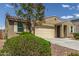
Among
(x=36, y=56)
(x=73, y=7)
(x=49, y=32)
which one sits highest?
(x=73, y=7)

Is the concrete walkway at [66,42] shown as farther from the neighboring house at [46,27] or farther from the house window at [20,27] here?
the house window at [20,27]

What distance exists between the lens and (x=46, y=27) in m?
5.43

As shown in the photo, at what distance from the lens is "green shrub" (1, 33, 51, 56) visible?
17.4 ft

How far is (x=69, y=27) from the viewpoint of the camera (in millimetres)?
5488

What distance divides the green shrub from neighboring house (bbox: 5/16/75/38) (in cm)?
11

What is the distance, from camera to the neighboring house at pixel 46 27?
5.39 metres

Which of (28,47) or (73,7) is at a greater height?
(73,7)

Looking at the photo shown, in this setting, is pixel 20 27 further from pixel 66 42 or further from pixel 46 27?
pixel 66 42

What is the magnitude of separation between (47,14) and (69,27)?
42cm

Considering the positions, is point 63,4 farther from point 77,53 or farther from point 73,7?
point 77,53

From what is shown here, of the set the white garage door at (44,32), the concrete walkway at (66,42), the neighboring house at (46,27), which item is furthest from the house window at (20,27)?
the concrete walkway at (66,42)

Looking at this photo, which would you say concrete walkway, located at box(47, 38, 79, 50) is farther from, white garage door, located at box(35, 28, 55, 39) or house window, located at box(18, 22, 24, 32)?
house window, located at box(18, 22, 24, 32)

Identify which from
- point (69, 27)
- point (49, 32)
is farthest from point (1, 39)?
point (69, 27)

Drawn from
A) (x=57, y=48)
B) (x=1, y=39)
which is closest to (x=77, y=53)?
(x=57, y=48)
